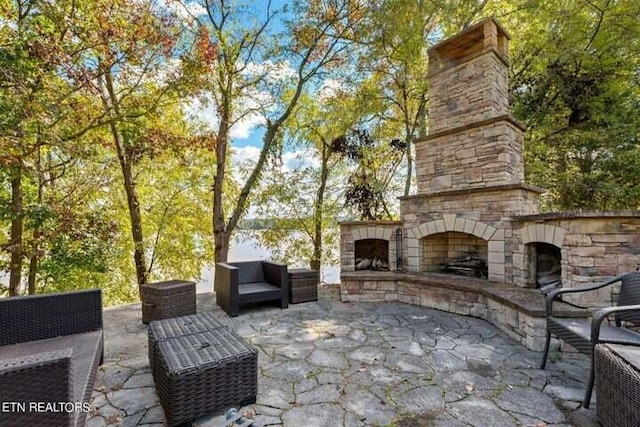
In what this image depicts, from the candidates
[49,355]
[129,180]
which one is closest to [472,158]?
[49,355]

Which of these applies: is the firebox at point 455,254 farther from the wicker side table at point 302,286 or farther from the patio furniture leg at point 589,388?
the patio furniture leg at point 589,388

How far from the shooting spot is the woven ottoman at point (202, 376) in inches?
67.7

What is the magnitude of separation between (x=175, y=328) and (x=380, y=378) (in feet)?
5.47

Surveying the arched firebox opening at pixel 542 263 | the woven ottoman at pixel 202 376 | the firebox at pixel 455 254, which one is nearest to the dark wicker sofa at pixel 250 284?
the woven ottoman at pixel 202 376

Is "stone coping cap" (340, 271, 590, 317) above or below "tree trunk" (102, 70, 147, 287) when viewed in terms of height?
below

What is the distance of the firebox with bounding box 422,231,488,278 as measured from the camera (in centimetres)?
449

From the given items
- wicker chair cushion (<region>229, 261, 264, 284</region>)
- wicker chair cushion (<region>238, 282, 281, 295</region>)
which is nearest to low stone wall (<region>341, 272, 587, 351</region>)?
wicker chair cushion (<region>238, 282, 281, 295</region>)

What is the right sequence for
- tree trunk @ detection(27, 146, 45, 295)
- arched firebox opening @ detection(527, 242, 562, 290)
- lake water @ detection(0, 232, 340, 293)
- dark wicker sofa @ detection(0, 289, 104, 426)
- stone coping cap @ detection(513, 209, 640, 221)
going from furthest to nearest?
1. lake water @ detection(0, 232, 340, 293)
2. tree trunk @ detection(27, 146, 45, 295)
3. arched firebox opening @ detection(527, 242, 562, 290)
4. stone coping cap @ detection(513, 209, 640, 221)
5. dark wicker sofa @ detection(0, 289, 104, 426)

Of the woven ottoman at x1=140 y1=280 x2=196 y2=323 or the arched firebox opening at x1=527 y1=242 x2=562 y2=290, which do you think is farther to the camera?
the arched firebox opening at x1=527 y1=242 x2=562 y2=290

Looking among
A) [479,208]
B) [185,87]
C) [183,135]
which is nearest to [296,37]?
[185,87]

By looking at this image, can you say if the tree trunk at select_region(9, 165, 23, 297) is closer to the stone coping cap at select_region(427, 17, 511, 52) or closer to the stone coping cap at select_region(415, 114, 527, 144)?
the stone coping cap at select_region(415, 114, 527, 144)

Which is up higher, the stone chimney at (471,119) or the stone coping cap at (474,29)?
the stone coping cap at (474,29)

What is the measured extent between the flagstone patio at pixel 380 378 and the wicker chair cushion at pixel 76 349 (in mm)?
365

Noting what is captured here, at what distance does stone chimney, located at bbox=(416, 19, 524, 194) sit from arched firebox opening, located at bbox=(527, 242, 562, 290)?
3.03ft
